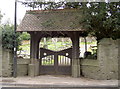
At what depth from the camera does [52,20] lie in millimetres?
11445

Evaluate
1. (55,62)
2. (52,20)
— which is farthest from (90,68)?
(52,20)

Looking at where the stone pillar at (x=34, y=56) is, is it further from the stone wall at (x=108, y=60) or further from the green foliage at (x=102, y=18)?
the stone wall at (x=108, y=60)

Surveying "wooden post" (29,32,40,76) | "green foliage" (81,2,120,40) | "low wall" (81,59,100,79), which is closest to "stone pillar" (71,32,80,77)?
"low wall" (81,59,100,79)

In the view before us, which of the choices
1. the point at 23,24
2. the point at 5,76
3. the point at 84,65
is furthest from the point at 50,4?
the point at 5,76

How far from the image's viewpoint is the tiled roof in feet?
36.7

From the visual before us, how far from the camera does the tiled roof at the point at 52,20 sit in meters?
11.2

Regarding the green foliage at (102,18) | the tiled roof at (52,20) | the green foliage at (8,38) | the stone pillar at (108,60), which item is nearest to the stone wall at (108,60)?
the stone pillar at (108,60)

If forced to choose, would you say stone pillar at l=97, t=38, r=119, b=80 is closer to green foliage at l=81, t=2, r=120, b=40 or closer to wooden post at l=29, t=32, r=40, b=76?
green foliage at l=81, t=2, r=120, b=40

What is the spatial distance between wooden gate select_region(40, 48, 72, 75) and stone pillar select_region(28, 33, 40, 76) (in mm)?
512

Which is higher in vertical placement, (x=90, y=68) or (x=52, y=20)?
(x=52, y=20)

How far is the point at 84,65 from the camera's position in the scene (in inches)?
463

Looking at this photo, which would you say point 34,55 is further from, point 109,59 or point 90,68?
point 109,59

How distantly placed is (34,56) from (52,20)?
2803mm

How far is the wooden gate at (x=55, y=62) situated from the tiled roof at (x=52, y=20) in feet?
6.11
